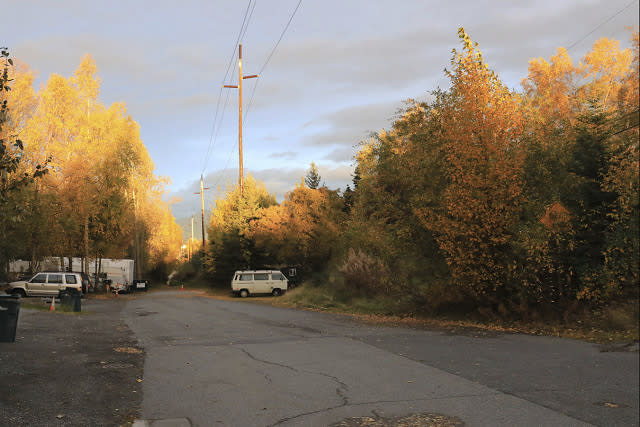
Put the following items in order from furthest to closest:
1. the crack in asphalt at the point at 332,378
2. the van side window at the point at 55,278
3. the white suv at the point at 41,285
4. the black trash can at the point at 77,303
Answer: the van side window at the point at 55,278 → the white suv at the point at 41,285 → the black trash can at the point at 77,303 → the crack in asphalt at the point at 332,378

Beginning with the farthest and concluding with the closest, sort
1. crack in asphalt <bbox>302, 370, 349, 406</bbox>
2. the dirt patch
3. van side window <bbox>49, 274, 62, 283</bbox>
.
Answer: van side window <bbox>49, 274, 62, 283</bbox> < crack in asphalt <bbox>302, 370, 349, 406</bbox> < the dirt patch

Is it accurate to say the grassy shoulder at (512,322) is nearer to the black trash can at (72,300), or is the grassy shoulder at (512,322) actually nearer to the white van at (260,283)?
the black trash can at (72,300)

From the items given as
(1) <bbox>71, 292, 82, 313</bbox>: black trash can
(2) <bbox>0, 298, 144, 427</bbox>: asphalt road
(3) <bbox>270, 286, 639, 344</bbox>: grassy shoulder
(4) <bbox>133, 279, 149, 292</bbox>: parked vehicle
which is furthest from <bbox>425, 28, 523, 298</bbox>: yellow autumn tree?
(4) <bbox>133, 279, 149, 292</bbox>: parked vehicle

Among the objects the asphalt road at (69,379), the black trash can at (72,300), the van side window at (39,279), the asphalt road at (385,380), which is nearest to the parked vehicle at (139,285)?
the van side window at (39,279)

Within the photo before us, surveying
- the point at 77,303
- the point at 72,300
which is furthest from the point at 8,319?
the point at 72,300

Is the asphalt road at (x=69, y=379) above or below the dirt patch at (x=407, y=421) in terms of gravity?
above

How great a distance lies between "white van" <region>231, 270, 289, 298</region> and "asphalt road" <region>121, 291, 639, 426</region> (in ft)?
74.4

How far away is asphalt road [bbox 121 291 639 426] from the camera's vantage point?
6.64 meters

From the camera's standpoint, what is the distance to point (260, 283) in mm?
37156

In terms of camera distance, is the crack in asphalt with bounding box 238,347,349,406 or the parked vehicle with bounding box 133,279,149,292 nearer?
Answer: the crack in asphalt with bounding box 238,347,349,406

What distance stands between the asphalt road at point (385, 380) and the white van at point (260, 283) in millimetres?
22676

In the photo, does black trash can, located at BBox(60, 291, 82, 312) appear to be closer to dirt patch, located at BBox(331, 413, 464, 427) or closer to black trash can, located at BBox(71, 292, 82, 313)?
black trash can, located at BBox(71, 292, 82, 313)

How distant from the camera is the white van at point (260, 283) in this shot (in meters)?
37.1

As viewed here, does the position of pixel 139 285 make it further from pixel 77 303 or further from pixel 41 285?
pixel 77 303
